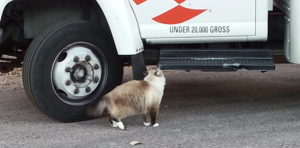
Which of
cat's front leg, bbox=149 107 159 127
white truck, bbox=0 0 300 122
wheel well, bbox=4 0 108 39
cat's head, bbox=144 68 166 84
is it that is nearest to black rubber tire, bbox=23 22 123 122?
white truck, bbox=0 0 300 122

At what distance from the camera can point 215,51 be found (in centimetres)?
584

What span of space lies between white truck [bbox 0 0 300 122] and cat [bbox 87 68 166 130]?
0.17 meters

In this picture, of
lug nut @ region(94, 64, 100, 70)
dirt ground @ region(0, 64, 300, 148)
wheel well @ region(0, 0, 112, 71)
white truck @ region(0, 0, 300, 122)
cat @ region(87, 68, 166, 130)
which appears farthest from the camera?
wheel well @ region(0, 0, 112, 71)

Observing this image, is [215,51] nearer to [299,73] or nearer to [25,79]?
[25,79]

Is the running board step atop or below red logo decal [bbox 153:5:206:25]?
below

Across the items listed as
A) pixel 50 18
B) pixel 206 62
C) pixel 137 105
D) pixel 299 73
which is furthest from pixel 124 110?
pixel 299 73

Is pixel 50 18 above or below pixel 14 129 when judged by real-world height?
above

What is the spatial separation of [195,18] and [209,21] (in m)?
0.14

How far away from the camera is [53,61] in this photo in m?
5.65

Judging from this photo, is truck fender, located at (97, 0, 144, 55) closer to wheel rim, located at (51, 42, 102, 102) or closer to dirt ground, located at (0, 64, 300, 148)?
wheel rim, located at (51, 42, 102, 102)

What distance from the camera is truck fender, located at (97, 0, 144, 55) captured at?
18.3ft

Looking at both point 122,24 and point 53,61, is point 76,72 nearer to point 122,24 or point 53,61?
point 53,61

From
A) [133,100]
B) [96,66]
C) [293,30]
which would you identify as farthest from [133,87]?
[293,30]

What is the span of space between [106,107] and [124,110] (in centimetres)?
17
